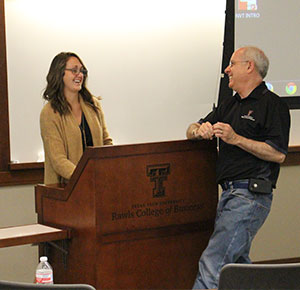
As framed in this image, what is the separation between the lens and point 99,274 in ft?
11.2

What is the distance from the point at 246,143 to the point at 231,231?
466 millimetres

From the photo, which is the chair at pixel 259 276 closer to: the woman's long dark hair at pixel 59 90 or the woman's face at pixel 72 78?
the woman's long dark hair at pixel 59 90

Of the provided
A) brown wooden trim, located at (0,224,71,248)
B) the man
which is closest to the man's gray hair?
the man

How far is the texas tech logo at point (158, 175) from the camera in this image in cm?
352

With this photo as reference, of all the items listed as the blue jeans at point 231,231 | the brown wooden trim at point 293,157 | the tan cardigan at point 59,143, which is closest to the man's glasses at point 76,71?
the tan cardigan at point 59,143

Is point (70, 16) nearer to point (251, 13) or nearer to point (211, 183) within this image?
point (251, 13)

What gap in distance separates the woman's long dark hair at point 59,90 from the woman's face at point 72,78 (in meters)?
0.02

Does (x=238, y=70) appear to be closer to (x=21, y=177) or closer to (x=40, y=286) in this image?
(x=21, y=177)

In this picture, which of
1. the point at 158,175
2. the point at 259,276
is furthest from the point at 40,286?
the point at 158,175

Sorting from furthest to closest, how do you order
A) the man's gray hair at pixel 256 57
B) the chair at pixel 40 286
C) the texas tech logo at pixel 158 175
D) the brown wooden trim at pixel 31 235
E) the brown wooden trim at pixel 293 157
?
the brown wooden trim at pixel 293 157, the man's gray hair at pixel 256 57, the texas tech logo at pixel 158 175, the brown wooden trim at pixel 31 235, the chair at pixel 40 286

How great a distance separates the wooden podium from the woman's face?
677 mm

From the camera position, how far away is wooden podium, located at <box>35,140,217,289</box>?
340 cm

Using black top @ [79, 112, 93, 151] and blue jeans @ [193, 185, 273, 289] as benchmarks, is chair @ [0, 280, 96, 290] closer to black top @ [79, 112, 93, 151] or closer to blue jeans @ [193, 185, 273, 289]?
blue jeans @ [193, 185, 273, 289]

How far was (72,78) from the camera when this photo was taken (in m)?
4.11
